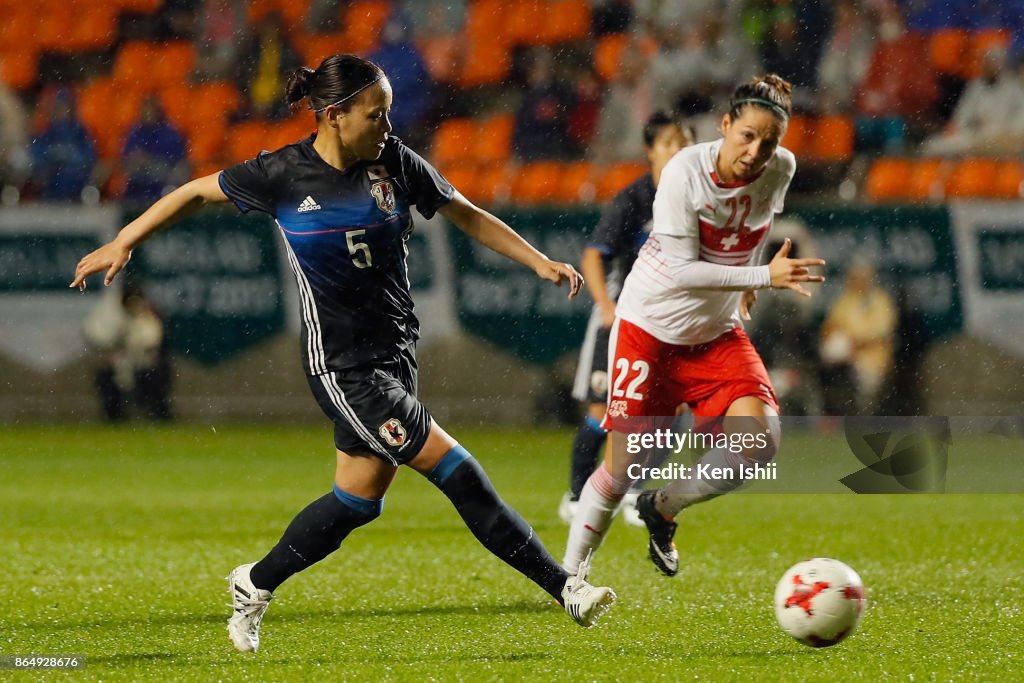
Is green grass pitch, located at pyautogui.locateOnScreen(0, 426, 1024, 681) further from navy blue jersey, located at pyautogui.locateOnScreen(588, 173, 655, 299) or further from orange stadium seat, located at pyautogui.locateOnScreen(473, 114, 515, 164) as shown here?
orange stadium seat, located at pyautogui.locateOnScreen(473, 114, 515, 164)

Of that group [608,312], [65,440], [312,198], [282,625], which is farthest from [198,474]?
[312,198]

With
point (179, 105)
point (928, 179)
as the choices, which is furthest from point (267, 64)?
point (928, 179)

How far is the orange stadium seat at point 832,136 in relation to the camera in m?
13.9

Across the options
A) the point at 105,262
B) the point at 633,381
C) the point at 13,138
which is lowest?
the point at 633,381

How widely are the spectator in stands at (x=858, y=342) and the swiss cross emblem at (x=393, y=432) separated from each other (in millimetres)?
8544

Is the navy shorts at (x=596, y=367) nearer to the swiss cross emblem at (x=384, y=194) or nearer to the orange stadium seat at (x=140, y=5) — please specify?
the swiss cross emblem at (x=384, y=194)

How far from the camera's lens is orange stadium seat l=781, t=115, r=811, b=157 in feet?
45.6

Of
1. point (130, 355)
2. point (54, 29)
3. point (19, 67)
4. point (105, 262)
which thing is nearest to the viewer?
point (105, 262)

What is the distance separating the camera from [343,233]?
4.85 metres

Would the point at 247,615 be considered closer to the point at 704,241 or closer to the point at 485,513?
the point at 485,513

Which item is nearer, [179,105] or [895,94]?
[895,94]

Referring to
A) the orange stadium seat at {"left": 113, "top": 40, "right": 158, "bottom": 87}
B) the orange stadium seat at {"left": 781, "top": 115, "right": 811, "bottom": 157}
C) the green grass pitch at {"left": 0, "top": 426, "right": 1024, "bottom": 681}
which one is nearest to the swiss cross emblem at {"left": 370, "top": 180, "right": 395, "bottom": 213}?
the green grass pitch at {"left": 0, "top": 426, "right": 1024, "bottom": 681}

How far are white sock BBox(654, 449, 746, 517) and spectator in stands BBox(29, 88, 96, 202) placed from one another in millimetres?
10198

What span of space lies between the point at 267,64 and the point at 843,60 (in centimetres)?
615
